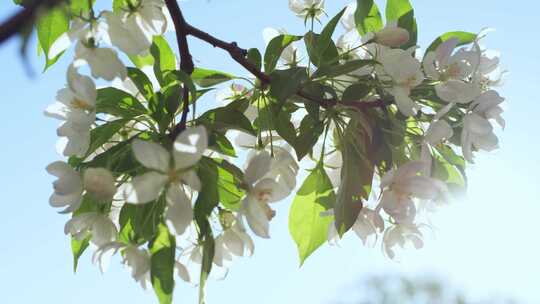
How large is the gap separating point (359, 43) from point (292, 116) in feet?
0.51

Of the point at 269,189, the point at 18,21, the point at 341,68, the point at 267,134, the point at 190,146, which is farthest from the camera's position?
the point at 267,134

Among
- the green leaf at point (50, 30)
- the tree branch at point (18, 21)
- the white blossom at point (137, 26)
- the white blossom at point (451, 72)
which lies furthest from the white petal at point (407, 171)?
the tree branch at point (18, 21)

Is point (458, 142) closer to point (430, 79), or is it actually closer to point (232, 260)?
point (430, 79)

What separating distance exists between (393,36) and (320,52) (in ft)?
0.31

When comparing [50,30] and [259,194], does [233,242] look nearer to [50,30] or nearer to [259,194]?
[259,194]

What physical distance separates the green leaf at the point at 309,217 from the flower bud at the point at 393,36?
198mm

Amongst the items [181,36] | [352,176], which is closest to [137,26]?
[181,36]

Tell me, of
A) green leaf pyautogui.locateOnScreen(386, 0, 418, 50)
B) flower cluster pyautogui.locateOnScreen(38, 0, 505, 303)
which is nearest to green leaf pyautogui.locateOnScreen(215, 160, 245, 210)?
flower cluster pyautogui.locateOnScreen(38, 0, 505, 303)

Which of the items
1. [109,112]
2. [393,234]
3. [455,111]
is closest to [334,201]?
[393,234]

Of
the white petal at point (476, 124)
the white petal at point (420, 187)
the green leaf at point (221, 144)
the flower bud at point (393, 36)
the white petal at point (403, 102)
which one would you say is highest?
the flower bud at point (393, 36)

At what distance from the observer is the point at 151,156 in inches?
23.6

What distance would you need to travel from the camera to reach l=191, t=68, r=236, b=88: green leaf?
85 centimetres

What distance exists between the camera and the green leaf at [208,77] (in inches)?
33.4

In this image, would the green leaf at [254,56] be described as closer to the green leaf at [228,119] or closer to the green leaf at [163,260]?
the green leaf at [228,119]
